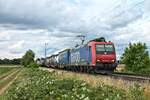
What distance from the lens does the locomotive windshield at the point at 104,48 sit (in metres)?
41.5

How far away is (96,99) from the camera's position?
Answer: 1288 cm

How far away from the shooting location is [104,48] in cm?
4181

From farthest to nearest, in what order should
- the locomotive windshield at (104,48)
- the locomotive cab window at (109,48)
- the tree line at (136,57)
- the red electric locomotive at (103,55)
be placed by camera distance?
the tree line at (136,57), the locomotive cab window at (109,48), the locomotive windshield at (104,48), the red electric locomotive at (103,55)

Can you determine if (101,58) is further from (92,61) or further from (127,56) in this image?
(127,56)

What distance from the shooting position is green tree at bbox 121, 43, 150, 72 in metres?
73.3

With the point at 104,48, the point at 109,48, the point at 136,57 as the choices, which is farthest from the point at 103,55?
the point at 136,57

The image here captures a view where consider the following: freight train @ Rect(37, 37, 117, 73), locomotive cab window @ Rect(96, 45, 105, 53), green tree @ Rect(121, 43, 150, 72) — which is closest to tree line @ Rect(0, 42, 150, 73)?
green tree @ Rect(121, 43, 150, 72)

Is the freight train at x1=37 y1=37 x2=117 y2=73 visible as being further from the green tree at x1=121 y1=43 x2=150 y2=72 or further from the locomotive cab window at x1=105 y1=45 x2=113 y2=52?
the green tree at x1=121 y1=43 x2=150 y2=72

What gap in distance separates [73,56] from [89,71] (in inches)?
470

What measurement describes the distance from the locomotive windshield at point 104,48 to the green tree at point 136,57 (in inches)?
1232

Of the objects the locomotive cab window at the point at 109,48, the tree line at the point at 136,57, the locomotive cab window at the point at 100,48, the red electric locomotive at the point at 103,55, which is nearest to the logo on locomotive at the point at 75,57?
the red electric locomotive at the point at 103,55

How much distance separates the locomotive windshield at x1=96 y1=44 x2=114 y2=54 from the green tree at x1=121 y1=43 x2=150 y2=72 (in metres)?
31.3

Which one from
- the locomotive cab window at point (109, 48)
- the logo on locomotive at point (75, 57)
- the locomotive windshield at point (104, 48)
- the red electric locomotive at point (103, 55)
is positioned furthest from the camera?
the logo on locomotive at point (75, 57)

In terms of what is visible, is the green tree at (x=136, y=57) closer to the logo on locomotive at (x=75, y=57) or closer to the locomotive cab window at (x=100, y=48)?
the logo on locomotive at (x=75, y=57)
